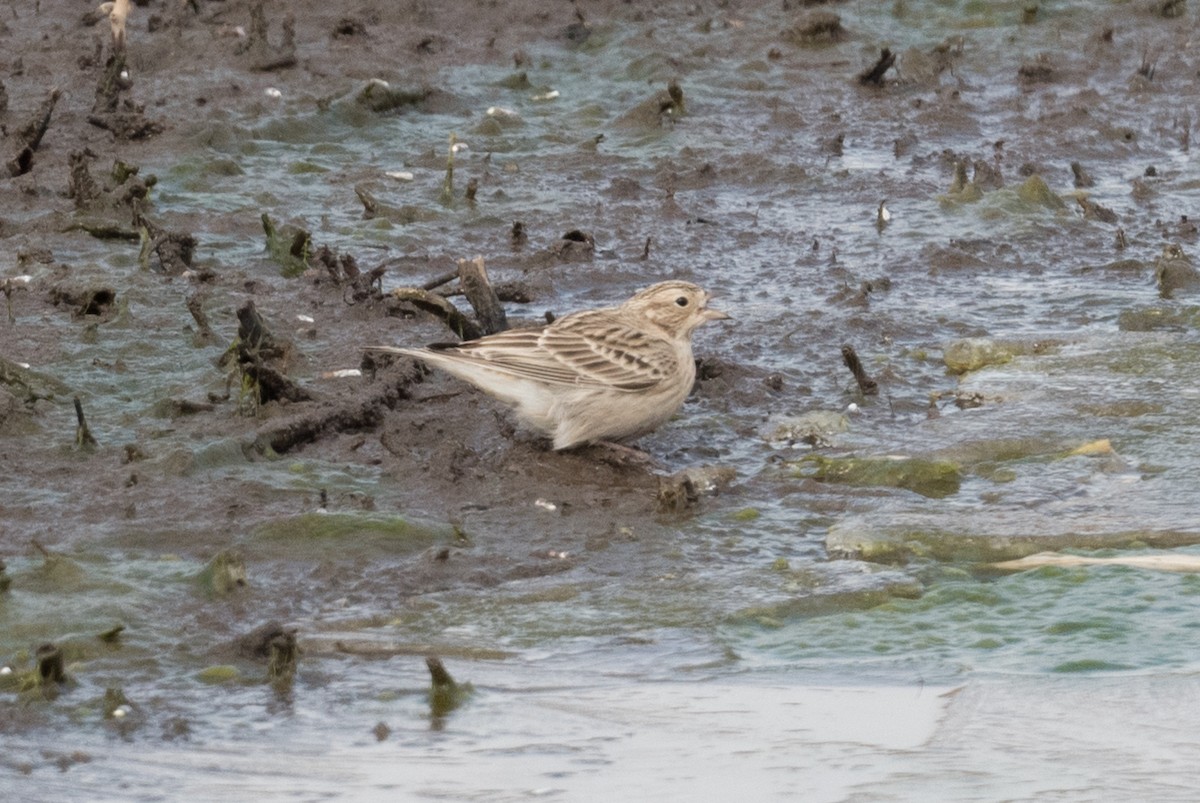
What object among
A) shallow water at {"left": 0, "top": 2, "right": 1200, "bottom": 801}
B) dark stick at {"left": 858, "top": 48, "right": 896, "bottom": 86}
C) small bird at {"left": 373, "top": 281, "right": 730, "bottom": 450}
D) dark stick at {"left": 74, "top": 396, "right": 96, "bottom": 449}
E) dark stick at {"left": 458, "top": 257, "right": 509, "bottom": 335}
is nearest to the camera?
shallow water at {"left": 0, "top": 2, "right": 1200, "bottom": 801}

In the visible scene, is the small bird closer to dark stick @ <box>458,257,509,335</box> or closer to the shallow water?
the shallow water

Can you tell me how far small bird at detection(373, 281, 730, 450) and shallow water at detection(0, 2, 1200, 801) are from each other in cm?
40

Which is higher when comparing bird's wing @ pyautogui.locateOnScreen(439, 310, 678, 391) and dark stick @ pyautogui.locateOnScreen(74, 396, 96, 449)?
bird's wing @ pyautogui.locateOnScreen(439, 310, 678, 391)

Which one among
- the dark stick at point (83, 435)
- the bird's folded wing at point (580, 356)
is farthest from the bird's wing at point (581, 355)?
the dark stick at point (83, 435)

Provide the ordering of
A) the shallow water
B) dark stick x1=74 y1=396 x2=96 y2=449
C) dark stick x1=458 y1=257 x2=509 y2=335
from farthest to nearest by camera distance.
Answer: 1. dark stick x1=458 y1=257 x2=509 y2=335
2. dark stick x1=74 y1=396 x2=96 y2=449
3. the shallow water

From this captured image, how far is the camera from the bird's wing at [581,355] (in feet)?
26.5

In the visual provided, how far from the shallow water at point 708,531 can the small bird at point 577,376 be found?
397 mm

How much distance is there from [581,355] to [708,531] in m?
1.11

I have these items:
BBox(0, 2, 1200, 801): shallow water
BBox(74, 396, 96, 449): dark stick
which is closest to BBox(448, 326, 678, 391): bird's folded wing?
BBox(0, 2, 1200, 801): shallow water

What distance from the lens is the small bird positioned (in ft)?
26.5

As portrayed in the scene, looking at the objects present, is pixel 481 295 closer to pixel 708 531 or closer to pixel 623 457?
pixel 623 457

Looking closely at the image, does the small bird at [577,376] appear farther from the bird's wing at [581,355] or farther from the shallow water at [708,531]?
the shallow water at [708,531]

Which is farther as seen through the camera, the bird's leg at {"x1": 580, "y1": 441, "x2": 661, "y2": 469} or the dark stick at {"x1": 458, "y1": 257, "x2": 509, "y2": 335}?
the dark stick at {"x1": 458, "y1": 257, "x2": 509, "y2": 335}

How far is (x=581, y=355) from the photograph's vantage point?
8180 millimetres
